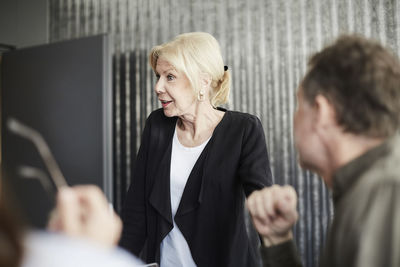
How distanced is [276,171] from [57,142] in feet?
5.33

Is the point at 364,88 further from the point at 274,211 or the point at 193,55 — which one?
the point at 193,55

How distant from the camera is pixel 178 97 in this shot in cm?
168

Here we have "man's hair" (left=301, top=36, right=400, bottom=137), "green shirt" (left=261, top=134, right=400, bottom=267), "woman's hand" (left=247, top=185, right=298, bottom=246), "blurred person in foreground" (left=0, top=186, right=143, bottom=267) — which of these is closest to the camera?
"blurred person in foreground" (left=0, top=186, right=143, bottom=267)

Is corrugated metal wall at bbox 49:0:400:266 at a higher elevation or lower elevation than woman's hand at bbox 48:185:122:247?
higher

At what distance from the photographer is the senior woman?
4.99 feet

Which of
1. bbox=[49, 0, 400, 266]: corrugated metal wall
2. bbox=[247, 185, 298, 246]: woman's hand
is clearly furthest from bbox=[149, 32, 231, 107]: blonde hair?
bbox=[49, 0, 400, 266]: corrugated metal wall

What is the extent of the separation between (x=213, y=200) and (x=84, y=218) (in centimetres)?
102

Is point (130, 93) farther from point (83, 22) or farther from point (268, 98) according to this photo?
point (268, 98)

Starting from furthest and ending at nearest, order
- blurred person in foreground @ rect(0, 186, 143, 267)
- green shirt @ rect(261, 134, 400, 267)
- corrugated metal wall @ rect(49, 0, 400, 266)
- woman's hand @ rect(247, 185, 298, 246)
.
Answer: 1. corrugated metal wall @ rect(49, 0, 400, 266)
2. woman's hand @ rect(247, 185, 298, 246)
3. green shirt @ rect(261, 134, 400, 267)
4. blurred person in foreground @ rect(0, 186, 143, 267)

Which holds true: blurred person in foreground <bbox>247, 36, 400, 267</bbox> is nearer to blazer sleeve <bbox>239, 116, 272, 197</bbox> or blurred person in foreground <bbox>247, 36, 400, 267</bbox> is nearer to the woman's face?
blazer sleeve <bbox>239, 116, 272, 197</bbox>

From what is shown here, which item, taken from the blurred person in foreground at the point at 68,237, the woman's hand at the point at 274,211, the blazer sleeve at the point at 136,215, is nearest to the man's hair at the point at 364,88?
the woman's hand at the point at 274,211

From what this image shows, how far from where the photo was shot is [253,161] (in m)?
1.51

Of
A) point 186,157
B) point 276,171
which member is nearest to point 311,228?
point 276,171

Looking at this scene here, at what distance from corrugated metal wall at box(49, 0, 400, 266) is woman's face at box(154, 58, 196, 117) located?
1341 millimetres
